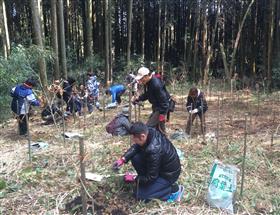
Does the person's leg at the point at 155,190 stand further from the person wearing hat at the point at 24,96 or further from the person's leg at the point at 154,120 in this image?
the person wearing hat at the point at 24,96

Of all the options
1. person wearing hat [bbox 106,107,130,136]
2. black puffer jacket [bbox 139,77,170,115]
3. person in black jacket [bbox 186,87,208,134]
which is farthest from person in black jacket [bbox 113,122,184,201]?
person in black jacket [bbox 186,87,208,134]

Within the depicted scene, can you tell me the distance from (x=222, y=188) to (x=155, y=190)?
2.33 feet

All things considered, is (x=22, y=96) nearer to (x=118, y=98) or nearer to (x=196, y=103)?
(x=196, y=103)

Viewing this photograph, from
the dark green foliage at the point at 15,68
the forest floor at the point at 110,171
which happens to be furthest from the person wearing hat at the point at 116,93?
the forest floor at the point at 110,171

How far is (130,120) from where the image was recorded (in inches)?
246

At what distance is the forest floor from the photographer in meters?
4.34

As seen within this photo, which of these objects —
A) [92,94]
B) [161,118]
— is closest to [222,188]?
[161,118]

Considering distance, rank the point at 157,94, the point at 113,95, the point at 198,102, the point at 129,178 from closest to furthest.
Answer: the point at 129,178 < the point at 157,94 < the point at 198,102 < the point at 113,95

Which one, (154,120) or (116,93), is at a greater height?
(154,120)

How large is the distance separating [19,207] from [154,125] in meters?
2.27

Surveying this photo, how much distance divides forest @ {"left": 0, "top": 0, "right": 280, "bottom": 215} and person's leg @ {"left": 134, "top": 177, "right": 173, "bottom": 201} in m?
0.09

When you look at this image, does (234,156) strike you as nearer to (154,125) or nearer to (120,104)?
(154,125)

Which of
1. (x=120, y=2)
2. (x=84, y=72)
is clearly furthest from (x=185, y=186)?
(x=120, y=2)

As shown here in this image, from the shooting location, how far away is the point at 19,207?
4398mm
